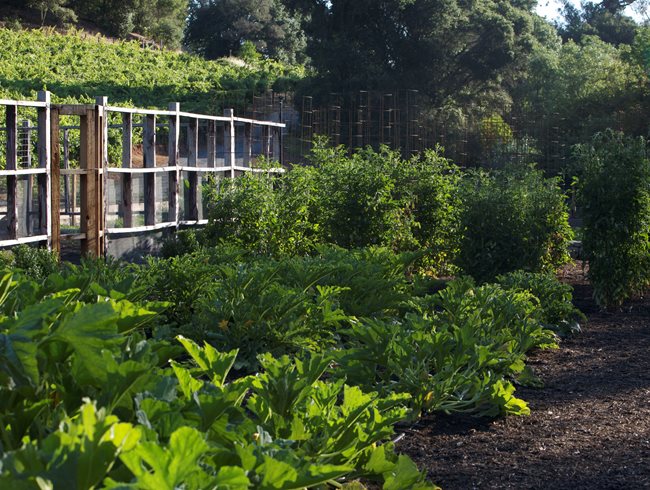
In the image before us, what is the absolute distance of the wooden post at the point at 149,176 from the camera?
415 inches

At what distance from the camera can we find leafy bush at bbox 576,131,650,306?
8523 mm

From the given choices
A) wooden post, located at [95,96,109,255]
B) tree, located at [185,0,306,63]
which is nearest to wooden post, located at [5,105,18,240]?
wooden post, located at [95,96,109,255]

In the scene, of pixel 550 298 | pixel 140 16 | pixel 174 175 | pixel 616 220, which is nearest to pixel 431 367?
pixel 550 298

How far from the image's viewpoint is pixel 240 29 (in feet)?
208

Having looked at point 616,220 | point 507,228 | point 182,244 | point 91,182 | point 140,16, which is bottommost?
point 182,244

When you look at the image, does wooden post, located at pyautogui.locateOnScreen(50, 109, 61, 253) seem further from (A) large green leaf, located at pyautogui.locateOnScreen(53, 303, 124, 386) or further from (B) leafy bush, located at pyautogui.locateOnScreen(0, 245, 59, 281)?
(A) large green leaf, located at pyautogui.locateOnScreen(53, 303, 124, 386)

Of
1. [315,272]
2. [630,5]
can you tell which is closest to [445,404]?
[315,272]

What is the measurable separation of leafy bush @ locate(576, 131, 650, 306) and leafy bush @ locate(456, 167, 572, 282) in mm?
463

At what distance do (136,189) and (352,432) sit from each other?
→ 13.1 m

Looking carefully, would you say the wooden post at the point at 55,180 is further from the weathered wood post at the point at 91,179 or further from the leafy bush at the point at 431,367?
the leafy bush at the point at 431,367

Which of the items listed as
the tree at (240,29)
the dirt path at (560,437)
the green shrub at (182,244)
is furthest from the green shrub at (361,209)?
the tree at (240,29)

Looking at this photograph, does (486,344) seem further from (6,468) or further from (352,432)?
(6,468)

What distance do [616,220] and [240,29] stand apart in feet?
188

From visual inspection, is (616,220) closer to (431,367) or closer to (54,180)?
(431,367)
